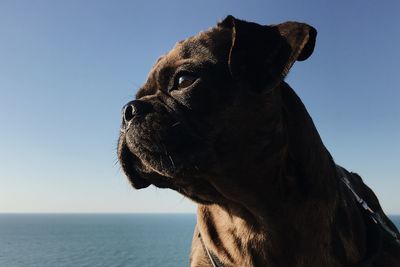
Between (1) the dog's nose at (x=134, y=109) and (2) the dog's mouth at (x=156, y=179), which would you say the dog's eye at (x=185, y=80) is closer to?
(1) the dog's nose at (x=134, y=109)

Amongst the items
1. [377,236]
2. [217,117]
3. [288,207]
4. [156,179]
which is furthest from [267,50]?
[377,236]

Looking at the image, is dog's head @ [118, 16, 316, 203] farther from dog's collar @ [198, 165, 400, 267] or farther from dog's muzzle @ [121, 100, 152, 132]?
dog's collar @ [198, 165, 400, 267]

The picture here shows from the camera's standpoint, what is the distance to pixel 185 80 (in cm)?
485

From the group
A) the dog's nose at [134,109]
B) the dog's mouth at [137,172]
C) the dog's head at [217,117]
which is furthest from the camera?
the dog's mouth at [137,172]

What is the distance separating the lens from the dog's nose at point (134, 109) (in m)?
4.78

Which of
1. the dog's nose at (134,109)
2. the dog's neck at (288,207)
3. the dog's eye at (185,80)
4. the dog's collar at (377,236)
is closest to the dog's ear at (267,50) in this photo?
the dog's eye at (185,80)

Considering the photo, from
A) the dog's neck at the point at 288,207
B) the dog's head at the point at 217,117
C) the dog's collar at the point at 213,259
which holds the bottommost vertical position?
the dog's collar at the point at 213,259

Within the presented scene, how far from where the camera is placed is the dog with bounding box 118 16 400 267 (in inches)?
183

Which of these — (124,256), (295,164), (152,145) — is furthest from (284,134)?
(124,256)

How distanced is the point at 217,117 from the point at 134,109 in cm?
84

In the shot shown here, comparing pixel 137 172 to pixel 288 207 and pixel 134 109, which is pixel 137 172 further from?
pixel 288 207

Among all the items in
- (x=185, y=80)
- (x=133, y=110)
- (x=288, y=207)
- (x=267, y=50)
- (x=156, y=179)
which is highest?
(x=267, y=50)

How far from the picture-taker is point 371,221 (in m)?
5.53

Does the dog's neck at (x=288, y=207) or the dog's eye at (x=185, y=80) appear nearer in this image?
the dog's neck at (x=288, y=207)
